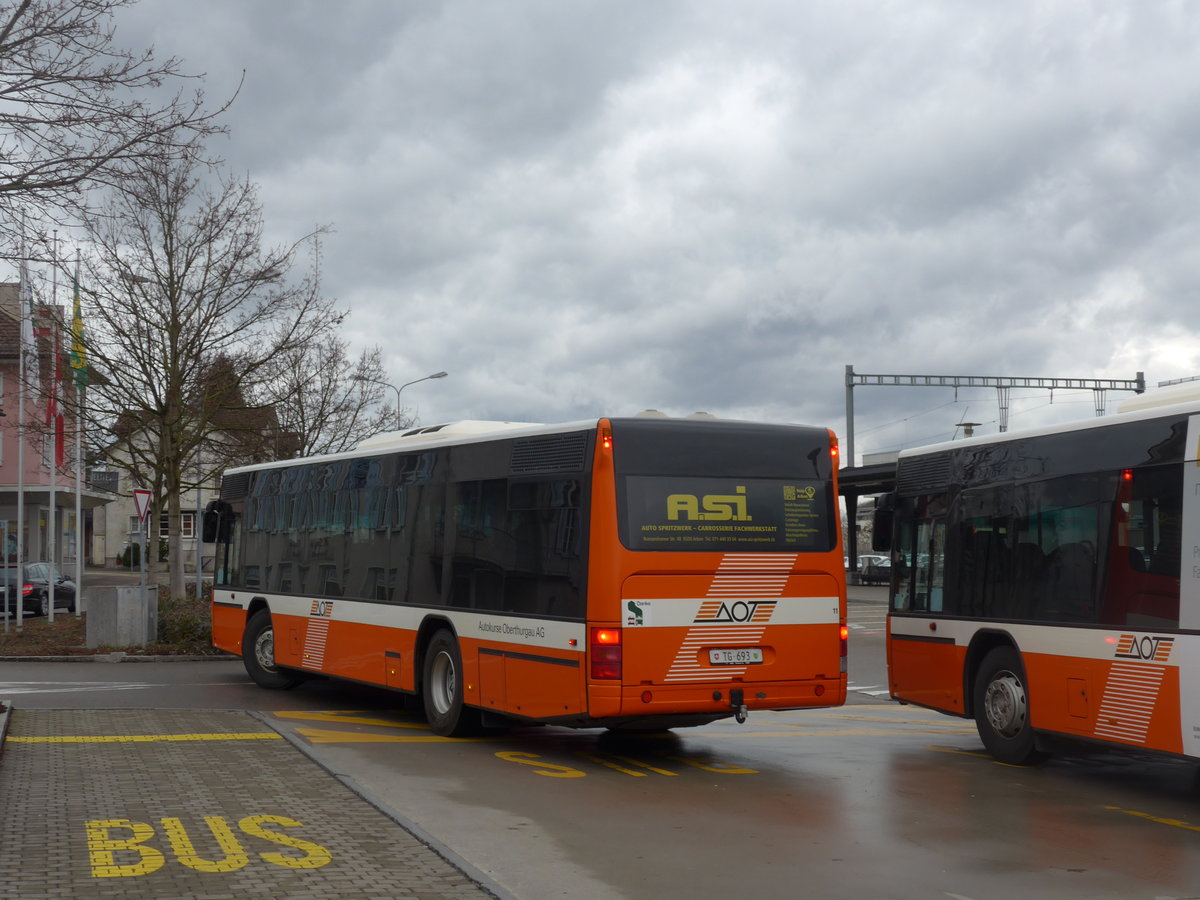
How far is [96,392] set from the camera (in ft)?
94.0

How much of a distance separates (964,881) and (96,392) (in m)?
25.0

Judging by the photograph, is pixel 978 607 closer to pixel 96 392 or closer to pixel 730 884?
pixel 730 884

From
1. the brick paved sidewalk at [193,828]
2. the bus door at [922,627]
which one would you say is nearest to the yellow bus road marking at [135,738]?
the brick paved sidewalk at [193,828]

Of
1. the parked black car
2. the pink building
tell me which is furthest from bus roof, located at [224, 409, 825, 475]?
the parked black car

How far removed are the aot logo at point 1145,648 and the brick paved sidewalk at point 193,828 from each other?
537 centimetres

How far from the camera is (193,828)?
7973 millimetres

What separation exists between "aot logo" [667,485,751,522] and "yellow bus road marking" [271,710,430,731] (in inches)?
159

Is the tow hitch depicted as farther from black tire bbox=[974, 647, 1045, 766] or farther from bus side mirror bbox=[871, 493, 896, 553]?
bus side mirror bbox=[871, 493, 896, 553]

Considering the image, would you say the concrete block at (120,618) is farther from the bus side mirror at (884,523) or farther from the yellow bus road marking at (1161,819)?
the yellow bus road marking at (1161,819)

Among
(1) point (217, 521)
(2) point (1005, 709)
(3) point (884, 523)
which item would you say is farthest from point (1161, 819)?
(1) point (217, 521)

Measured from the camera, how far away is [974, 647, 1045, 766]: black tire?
37.6 feet

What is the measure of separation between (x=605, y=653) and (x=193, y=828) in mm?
3859

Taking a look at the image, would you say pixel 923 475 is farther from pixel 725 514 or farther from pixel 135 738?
pixel 135 738

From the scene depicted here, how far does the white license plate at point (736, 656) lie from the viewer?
1142 centimetres
